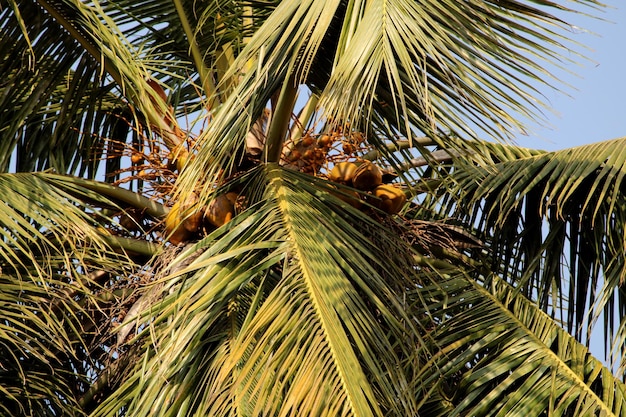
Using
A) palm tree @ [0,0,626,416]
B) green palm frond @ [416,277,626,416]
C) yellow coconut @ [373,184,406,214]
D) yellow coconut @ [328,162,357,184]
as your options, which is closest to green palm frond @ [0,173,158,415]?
palm tree @ [0,0,626,416]

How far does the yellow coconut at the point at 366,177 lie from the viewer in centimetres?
404

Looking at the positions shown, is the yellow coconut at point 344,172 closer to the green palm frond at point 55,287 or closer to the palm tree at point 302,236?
the palm tree at point 302,236

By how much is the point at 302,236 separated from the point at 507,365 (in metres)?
1.19

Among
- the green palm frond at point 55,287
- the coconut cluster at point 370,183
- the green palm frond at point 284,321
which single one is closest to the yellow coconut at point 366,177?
the coconut cluster at point 370,183

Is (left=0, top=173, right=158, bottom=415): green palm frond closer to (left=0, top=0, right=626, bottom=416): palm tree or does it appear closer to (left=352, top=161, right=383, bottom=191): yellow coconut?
(left=0, top=0, right=626, bottom=416): palm tree

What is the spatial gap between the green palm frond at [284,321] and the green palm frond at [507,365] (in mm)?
444

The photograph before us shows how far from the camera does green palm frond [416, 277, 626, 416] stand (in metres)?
3.80

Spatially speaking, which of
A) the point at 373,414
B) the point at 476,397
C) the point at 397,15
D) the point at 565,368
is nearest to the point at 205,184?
the point at 397,15

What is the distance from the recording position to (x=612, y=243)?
4434 millimetres

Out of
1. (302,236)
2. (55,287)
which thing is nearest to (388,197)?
(302,236)

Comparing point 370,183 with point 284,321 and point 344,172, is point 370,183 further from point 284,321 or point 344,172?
point 284,321

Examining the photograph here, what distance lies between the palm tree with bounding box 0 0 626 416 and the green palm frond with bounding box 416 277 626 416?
0.01 meters

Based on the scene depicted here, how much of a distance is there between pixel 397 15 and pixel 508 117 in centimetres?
53

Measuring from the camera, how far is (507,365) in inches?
158
